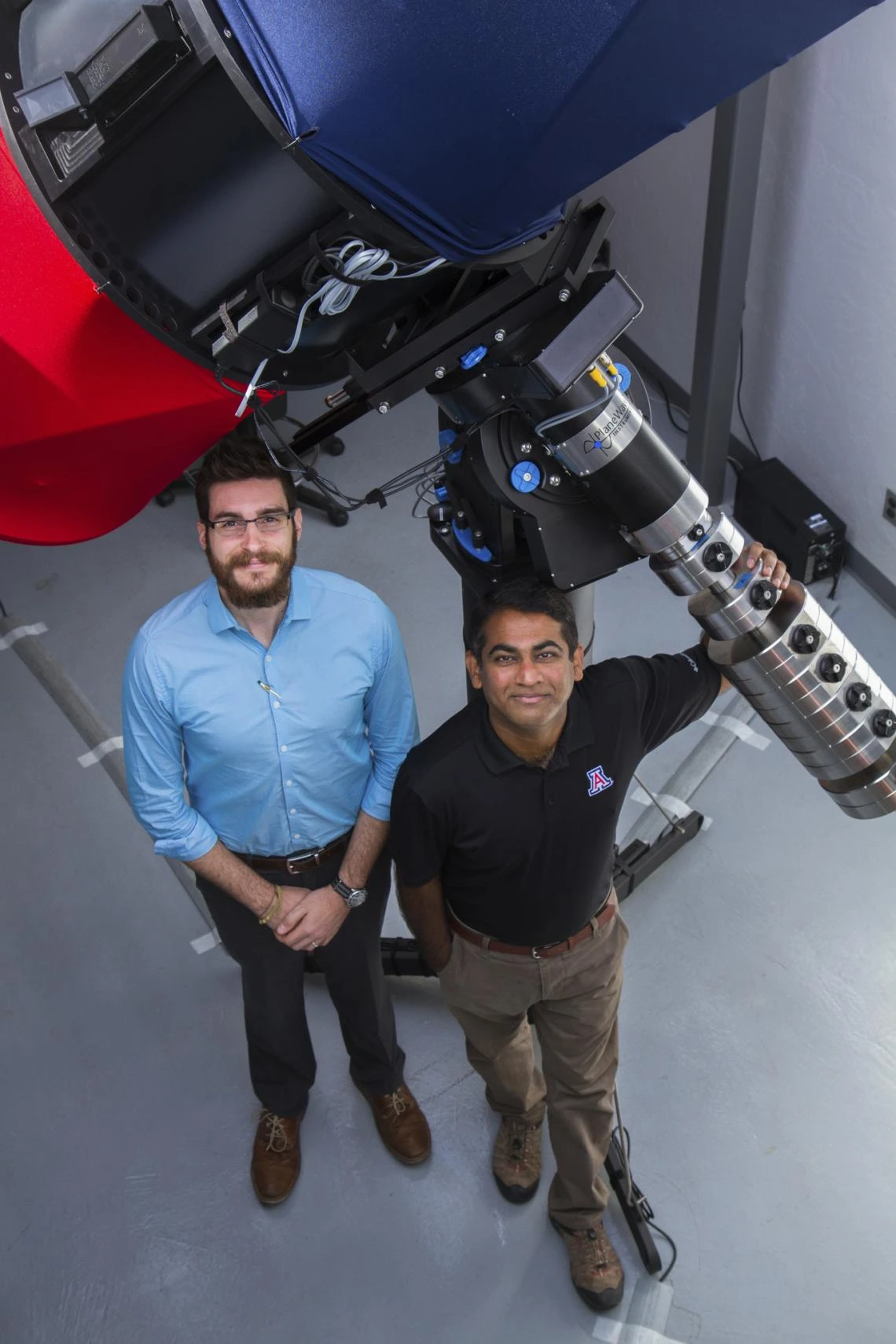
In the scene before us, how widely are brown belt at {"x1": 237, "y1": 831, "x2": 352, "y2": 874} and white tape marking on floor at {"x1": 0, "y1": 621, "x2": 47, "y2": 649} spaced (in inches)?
87.0

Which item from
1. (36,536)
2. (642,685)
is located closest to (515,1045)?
(642,685)

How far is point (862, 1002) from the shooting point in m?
3.13

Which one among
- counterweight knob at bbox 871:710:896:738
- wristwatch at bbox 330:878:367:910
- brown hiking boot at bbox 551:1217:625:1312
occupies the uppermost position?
wristwatch at bbox 330:878:367:910

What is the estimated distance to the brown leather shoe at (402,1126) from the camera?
9.45 ft

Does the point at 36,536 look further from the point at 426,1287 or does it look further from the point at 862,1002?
the point at 862,1002

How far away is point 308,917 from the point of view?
2.51 meters

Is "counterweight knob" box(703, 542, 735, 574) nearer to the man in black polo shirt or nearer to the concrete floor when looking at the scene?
the man in black polo shirt

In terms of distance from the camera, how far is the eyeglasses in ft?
7.38

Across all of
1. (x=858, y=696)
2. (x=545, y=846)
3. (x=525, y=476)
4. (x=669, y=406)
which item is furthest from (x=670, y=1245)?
(x=669, y=406)

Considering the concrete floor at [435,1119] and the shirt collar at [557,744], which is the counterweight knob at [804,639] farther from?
the concrete floor at [435,1119]

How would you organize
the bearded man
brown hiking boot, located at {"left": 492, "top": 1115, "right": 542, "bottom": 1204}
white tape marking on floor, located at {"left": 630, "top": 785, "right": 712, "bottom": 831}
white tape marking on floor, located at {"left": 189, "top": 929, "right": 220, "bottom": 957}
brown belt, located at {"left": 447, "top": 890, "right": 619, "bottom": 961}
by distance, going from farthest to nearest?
1. white tape marking on floor, located at {"left": 630, "top": 785, "right": 712, "bottom": 831}
2. white tape marking on floor, located at {"left": 189, "top": 929, "right": 220, "bottom": 957}
3. brown hiking boot, located at {"left": 492, "top": 1115, "right": 542, "bottom": 1204}
4. brown belt, located at {"left": 447, "top": 890, "right": 619, "bottom": 961}
5. the bearded man

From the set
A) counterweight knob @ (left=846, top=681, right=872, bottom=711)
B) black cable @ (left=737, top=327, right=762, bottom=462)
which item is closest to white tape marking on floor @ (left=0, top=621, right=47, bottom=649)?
black cable @ (left=737, top=327, right=762, bottom=462)

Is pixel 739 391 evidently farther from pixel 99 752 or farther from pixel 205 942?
pixel 205 942

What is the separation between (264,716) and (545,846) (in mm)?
565
